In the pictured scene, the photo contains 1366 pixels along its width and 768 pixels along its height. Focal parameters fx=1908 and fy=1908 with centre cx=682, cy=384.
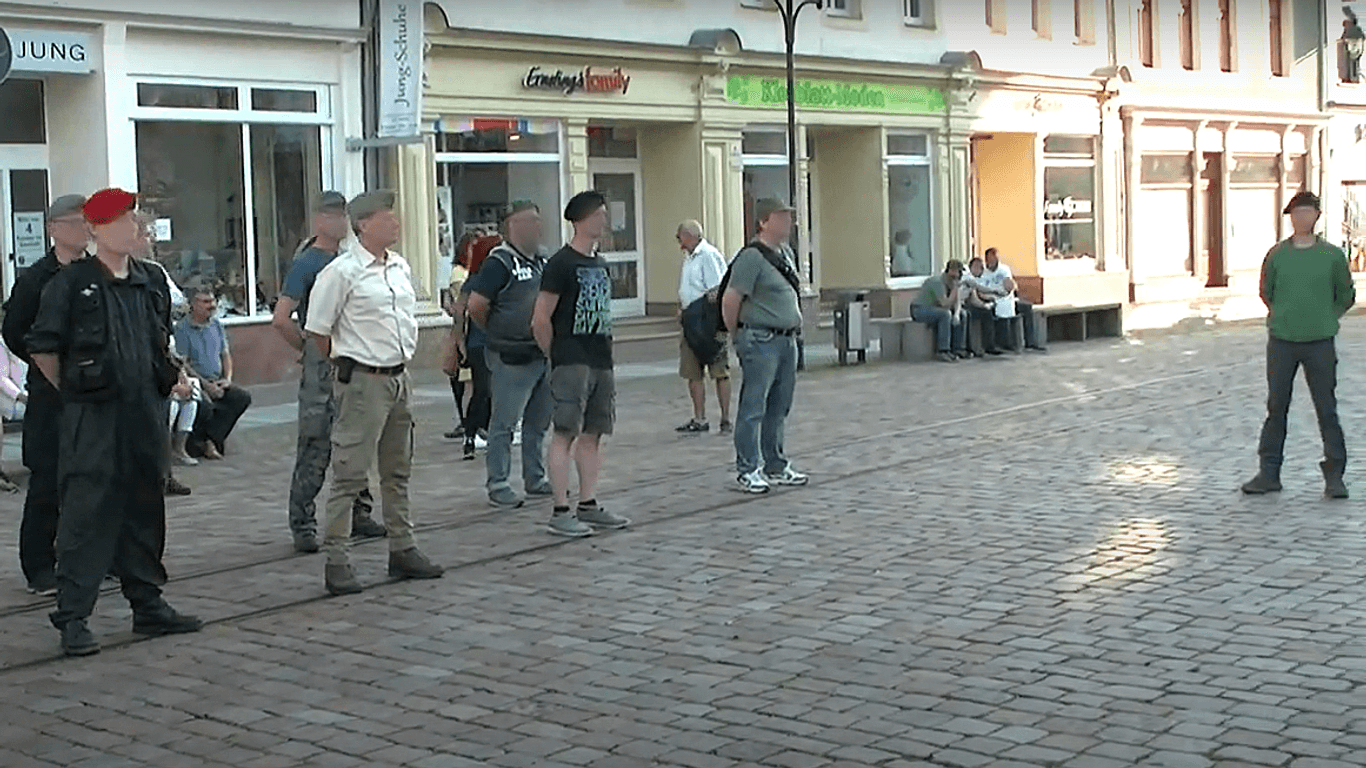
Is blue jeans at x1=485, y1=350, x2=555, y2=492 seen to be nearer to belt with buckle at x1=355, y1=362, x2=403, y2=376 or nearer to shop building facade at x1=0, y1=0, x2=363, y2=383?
belt with buckle at x1=355, y1=362, x2=403, y2=376

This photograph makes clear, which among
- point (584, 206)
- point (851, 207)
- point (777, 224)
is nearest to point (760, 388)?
point (777, 224)

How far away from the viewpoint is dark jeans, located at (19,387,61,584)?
9062 millimetres

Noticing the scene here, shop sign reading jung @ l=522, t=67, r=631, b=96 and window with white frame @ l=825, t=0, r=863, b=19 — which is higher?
window with white frame @ l=825, t=0, r=863, b=19

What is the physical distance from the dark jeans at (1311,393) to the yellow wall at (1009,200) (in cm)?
2224

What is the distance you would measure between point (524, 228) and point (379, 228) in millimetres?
2866

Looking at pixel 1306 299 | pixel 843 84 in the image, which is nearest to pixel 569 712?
pixel 1306 299

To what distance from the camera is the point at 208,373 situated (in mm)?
15016

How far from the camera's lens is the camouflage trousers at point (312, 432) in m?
10.1

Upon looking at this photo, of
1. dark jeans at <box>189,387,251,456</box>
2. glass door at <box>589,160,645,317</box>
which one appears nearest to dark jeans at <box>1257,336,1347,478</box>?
dark jeans at <box>189,387,251,456</box>

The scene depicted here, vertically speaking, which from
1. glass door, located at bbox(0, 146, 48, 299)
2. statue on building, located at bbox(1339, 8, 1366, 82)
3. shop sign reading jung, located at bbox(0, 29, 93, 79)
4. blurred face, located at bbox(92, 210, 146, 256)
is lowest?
blurred face, located at bbox(92, 210, 146, 256)

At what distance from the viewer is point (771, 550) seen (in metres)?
10.0

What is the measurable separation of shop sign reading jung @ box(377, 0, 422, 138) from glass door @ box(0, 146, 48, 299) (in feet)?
13.3

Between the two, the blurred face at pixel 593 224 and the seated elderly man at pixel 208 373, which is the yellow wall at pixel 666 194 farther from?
the blurred face at pixel 593 224

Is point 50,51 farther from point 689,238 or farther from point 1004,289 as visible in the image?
point 1004,289
